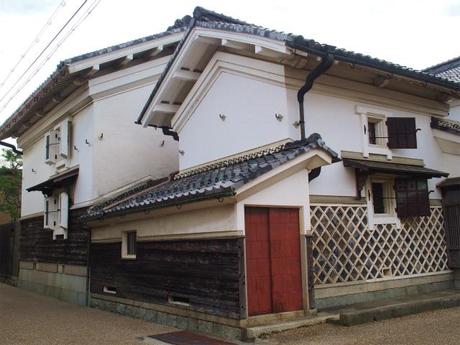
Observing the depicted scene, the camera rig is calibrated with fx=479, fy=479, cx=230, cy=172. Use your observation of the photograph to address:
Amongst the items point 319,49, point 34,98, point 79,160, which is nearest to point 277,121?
point 319,49

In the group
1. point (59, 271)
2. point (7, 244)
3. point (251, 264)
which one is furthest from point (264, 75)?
point (7, 244)

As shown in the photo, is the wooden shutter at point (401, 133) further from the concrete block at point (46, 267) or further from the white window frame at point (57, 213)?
the concrete block at point (46, 267)

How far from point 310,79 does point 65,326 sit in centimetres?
762

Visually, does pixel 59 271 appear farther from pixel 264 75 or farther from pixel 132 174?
pixel 264 75

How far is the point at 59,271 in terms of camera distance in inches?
643

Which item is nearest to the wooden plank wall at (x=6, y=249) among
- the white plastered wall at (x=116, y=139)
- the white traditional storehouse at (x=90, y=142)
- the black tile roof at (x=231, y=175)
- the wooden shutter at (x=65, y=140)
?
the white traditional storehouse at (x=90, y=142)

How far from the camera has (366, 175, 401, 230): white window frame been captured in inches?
436

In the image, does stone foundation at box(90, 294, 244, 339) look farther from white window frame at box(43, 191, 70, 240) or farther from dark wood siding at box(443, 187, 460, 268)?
dark wood siding at box(443, 187, 460, 268)

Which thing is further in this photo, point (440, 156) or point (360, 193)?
point (440, 156)

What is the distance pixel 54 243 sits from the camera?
16859 mm

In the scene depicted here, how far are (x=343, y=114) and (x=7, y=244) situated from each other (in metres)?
18.6

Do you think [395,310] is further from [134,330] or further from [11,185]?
[11,185]

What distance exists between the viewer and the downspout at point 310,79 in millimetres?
9633

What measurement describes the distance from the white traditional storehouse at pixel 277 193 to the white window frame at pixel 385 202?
0.11 ft
